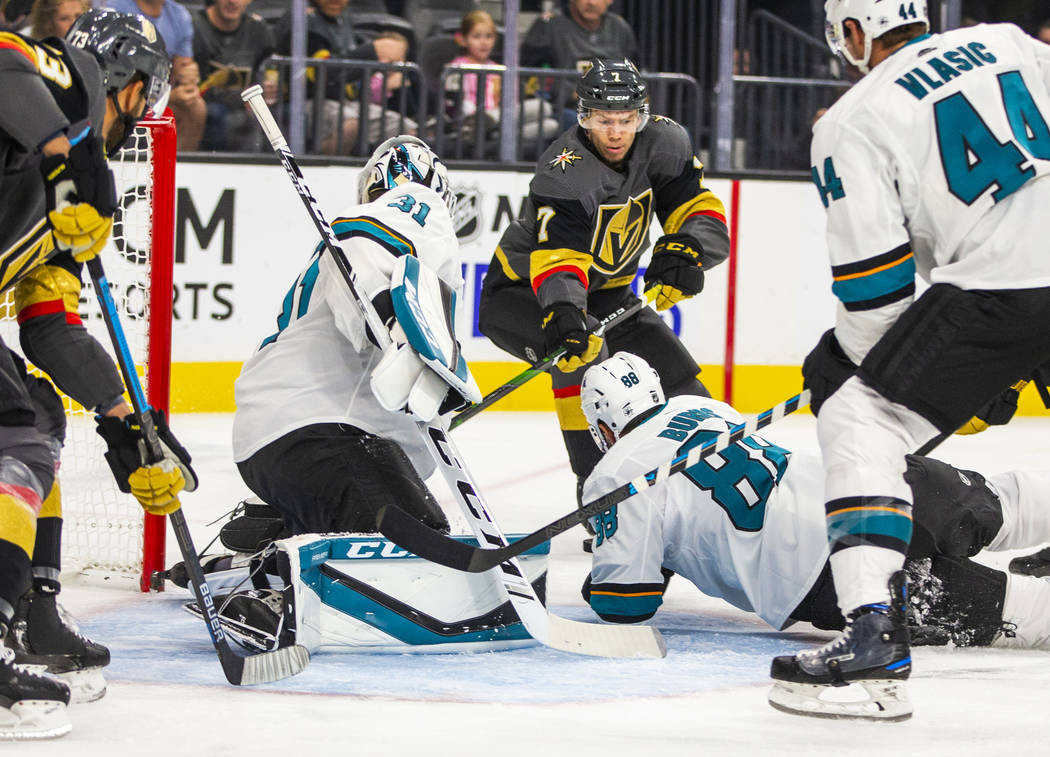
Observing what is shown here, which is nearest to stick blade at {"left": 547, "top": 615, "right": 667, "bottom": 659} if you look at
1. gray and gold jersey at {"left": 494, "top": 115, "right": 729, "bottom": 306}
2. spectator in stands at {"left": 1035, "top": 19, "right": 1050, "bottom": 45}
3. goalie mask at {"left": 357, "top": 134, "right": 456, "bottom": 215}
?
goalie mask at {"left": 357, "top": 134, "right": 456, "bottom": 215}

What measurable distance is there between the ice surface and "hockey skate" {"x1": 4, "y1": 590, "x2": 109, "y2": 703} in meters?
0.05

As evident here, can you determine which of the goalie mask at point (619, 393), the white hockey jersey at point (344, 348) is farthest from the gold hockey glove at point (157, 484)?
the goalie mask at point (619, 393)

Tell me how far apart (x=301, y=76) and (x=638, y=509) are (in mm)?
3947

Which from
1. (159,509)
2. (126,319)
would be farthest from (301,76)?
(159,509)

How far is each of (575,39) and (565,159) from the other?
2950 millimetres

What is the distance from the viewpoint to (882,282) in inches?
94.9

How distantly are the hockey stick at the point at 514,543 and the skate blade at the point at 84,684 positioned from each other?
0.54 m

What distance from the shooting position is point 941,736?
2279 millimetres

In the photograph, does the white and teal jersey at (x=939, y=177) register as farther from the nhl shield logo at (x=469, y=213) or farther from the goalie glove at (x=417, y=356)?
the nhl shield logo at (x=469, y=213)

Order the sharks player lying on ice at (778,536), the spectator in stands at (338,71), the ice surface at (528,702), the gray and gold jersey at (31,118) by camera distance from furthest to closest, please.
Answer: the spectator in stands at (338,71) < the sharks player lying on ice at (778,536) < the ice surface at (528,702) < the gray and gold jersey at (31,118)

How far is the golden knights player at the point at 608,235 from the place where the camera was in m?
3.87

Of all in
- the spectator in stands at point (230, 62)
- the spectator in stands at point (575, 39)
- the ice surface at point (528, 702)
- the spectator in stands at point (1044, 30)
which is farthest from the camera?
the spectator in stands at point (1044, 30)

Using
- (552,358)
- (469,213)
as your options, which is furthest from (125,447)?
(469,213)

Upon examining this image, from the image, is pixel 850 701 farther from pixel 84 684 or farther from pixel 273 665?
pixel 84 684
